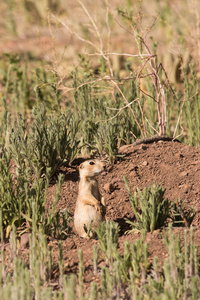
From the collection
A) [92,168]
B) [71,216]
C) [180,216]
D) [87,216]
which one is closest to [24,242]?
[87,216]

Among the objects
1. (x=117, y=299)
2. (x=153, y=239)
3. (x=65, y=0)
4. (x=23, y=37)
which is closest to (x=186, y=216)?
(x=153, y=239)

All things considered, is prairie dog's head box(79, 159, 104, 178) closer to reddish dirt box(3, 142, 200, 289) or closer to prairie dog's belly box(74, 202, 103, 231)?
prairie dog's belly box(74, 202, 103, 231)

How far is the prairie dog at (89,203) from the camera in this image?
3615mm

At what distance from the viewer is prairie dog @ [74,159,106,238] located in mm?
3615

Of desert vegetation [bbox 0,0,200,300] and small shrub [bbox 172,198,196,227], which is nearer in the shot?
desert vegetation [bbox 0,0,200,300]

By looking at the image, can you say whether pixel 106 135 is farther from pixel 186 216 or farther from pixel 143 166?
pixel 186 216

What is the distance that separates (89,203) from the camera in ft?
12.0

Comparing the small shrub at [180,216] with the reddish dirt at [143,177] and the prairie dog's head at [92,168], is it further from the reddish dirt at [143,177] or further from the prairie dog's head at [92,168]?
the prairie dog's head at [92,168]

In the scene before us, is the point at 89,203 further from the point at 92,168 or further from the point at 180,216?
the point at 180,216

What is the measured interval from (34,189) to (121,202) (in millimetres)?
874

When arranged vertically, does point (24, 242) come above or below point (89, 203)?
below

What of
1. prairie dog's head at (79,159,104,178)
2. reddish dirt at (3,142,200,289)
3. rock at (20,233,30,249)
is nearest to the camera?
rock at (20,233,30,249)

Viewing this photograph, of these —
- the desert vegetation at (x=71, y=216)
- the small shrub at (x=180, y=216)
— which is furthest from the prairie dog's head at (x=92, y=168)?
the small shrub at (x=180, y=216)

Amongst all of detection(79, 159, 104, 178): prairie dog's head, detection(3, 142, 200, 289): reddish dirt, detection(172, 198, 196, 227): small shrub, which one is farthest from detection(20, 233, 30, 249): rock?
detection(172, 198, 196, 227): small shrub
